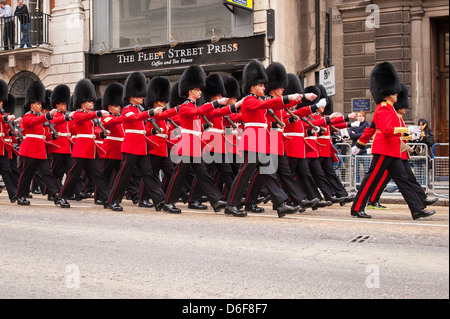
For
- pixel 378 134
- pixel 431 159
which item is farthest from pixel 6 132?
pixel 431 159

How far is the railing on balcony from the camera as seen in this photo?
20.8 metres

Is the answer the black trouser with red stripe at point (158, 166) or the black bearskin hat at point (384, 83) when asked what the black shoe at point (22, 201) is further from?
the black bearskin hat at point (384, 83)

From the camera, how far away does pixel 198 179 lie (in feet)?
29.7

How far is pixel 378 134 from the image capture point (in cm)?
828

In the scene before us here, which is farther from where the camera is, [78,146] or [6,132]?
[6,132]

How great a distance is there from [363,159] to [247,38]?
5867 mm

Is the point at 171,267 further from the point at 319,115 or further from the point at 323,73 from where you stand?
the point at 323,73

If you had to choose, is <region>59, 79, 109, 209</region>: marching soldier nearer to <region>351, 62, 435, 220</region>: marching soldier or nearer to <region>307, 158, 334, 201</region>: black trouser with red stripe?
<region>307, 158, 334, 201</region>: black trouser with red stripe

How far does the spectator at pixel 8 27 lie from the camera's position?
69.6 feet

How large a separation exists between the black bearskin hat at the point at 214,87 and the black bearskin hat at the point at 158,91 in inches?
25.3

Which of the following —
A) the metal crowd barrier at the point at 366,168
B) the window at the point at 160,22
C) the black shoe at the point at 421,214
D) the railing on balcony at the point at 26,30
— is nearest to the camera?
the black shoe at the point at 421,214

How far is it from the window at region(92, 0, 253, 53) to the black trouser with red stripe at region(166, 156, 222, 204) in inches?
357

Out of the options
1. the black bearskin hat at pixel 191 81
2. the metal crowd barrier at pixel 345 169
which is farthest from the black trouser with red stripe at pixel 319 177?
the metal crowd barrier at pixel 345 169
